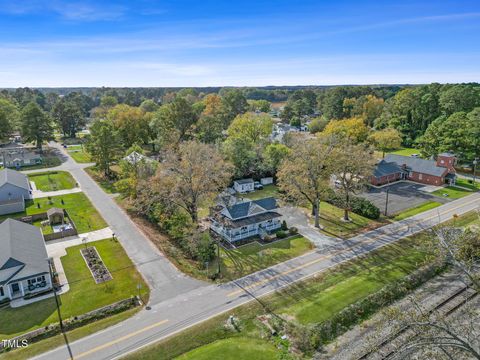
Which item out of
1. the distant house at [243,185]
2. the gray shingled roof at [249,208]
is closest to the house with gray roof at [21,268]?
the gray shingled roof at [249,208]

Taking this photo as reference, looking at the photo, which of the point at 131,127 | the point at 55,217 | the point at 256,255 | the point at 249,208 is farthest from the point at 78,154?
the point at 256,255

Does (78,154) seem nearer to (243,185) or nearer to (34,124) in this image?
(34,124)

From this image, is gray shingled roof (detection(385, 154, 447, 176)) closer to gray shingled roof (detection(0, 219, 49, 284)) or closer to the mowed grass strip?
the mowed grass strip

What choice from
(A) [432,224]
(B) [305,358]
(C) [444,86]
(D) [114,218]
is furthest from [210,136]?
(C) [444,86]

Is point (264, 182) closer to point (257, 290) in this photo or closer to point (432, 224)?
point (432, 224)

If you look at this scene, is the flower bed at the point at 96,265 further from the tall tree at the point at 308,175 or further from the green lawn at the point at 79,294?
the tall tree at the point at 308,175

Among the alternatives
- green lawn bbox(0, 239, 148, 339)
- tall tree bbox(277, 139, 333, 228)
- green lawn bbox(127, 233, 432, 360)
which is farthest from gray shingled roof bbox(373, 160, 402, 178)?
green lawn bbox(0, 239, 148, 339)
